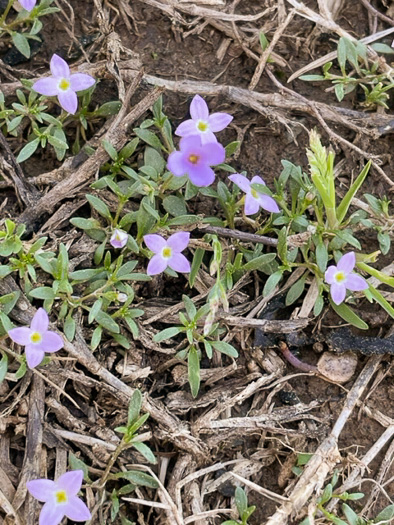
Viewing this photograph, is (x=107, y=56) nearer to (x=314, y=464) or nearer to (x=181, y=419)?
(x=181, y=419)

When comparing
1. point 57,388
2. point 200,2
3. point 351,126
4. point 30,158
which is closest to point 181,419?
point 57,388

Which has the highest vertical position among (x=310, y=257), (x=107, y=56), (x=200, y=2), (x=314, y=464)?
(x=200, y=2)

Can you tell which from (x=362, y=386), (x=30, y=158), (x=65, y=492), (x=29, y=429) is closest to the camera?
(x=65, y=492)

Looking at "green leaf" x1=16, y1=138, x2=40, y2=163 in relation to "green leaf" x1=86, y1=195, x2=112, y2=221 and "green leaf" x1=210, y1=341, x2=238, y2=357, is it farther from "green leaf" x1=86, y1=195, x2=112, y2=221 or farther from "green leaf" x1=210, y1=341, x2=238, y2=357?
"green leaf" x1=210, y1=341, x2=238, y2=357

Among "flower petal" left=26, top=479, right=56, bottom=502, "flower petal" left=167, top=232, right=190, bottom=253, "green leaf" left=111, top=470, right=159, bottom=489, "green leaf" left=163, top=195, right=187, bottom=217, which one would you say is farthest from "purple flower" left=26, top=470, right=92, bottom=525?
"green leaf" left=163, top=195, right=187, bottom=217

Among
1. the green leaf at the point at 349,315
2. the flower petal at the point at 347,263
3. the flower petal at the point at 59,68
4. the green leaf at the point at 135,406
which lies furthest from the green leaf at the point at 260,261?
the flower petal at the point at 59,68

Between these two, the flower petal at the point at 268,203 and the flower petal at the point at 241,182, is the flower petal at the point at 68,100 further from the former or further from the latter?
the flower petal at the point at 268,203

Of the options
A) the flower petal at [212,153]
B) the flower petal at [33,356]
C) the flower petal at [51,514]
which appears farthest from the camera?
the flower petal at [212,153]

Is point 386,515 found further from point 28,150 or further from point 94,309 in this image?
point 28,150
